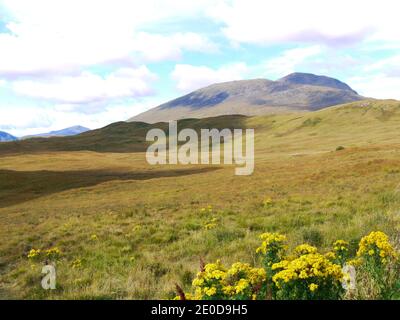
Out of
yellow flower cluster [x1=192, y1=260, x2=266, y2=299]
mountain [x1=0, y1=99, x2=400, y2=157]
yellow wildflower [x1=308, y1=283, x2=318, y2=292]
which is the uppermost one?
mountain [x1=0, y1=99, x2=400, y2=157]

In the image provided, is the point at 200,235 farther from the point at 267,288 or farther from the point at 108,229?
the point at 267,288

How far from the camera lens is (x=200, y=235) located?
550 inches

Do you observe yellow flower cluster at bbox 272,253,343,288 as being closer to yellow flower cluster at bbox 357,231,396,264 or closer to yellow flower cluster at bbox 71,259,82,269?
yellow flower cluster at bbox 357,231,396,264

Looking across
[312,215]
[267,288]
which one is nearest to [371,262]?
[267,288]

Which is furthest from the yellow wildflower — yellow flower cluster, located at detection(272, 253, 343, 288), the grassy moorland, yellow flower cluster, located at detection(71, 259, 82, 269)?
yellow flower cluster, located at detection(71, 259, 82, 269)

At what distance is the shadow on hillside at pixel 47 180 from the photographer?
134 feet

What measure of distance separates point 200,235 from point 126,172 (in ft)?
146

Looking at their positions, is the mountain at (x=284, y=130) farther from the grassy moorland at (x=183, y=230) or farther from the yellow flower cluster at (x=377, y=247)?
the yellow flower cluster at (x=377, y=247)

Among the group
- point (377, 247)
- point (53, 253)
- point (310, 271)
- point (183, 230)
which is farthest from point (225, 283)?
point (183, 230)

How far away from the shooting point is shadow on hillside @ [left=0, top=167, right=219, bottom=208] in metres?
40.8

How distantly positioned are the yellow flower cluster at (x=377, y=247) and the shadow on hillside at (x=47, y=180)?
3487cm

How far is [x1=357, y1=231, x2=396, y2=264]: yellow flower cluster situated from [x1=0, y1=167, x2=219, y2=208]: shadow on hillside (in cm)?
3487

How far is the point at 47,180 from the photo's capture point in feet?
162

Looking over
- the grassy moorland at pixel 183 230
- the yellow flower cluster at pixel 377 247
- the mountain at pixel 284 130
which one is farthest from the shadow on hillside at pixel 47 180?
the mountain at pixel 284 130
